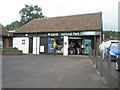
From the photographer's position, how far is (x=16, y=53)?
2312cm

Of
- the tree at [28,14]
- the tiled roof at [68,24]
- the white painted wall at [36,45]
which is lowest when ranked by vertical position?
the white painted wall at [36,45]

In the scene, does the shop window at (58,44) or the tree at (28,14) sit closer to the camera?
the shop window at (58,44)

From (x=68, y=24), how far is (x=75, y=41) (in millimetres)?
3456

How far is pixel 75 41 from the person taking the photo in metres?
23.3

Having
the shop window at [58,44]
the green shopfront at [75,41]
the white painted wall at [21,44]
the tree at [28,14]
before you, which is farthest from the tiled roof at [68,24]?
the tree at [28,14]

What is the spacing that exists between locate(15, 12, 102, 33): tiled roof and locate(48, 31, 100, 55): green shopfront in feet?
2.35

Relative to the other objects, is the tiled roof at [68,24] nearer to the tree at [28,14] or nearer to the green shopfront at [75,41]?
the green shopfront at [75,41]

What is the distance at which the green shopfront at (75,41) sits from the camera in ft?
72.5

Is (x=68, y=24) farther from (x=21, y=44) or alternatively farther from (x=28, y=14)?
(x=28, y=14)

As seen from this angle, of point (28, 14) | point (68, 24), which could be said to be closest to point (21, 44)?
point (68, 24)

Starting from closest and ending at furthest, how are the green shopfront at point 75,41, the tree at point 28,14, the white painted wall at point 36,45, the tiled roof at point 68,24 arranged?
1. the green shopfront at point 75,41
2. the tiled roof at point 68,24
3. the white painted wall at point 36,45
4. the tree at point 28,14

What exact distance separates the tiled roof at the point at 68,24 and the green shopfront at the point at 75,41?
2.35 feet

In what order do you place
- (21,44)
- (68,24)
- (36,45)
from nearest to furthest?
(68,24) → (36,45) → (21,44)

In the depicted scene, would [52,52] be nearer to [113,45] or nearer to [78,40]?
[78,40]
